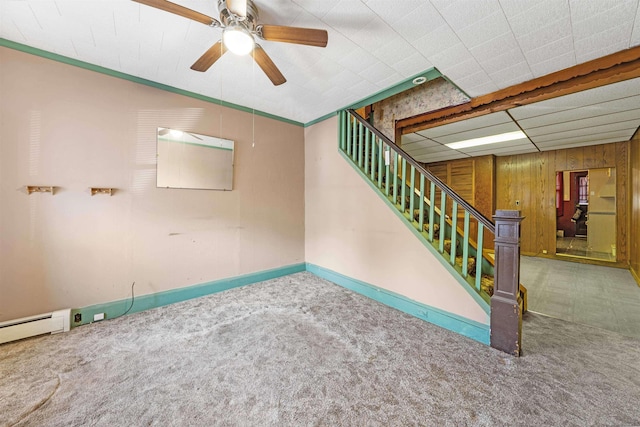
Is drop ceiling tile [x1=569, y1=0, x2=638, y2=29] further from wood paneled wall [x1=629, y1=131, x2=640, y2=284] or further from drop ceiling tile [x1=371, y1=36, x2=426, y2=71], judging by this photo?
wood paneled wall [x1=629, y1=131, x2=640, y2=284]

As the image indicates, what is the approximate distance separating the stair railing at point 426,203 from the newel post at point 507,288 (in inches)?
4.2

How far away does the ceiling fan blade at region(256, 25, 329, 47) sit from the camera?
1563mm

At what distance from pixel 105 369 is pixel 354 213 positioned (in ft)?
9.66

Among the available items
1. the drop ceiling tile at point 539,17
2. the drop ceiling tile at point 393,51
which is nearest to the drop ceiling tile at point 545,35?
the drop ceiling tile at point 539,17

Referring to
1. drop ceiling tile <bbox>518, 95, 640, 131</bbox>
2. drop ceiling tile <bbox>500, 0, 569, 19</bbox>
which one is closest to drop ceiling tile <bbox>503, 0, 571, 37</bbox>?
drop ceiling tile <bbox>500, 0, 569, 19</bbox>

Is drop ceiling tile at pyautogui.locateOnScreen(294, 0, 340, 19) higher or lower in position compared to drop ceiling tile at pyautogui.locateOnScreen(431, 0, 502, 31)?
higher

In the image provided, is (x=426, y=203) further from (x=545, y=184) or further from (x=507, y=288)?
(x=545, y=184)

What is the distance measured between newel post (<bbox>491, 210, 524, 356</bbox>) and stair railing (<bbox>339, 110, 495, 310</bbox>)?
11cm

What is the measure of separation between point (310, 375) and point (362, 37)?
2.71 m

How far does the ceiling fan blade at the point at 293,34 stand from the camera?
1.56 metres

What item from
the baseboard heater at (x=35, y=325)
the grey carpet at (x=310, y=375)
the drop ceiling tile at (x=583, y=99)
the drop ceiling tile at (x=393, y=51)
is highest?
the drop ceiling tile at (x=393, y=51)

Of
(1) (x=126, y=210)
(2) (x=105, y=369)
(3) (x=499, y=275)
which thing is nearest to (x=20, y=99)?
(1) (x=126, y=210)

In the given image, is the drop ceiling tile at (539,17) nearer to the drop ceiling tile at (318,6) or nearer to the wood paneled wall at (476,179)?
the drop ceiling tile at (318,6)

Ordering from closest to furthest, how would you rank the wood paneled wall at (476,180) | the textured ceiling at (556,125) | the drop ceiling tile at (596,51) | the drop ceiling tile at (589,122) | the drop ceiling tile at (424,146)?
the drop ceiling tile at (596,51) → the textured ceiling at (556,125) → the drop ceiling tile at (589,122) → the drop ceiling tile at (424,146) → the wood paneled wall at (476,180)
